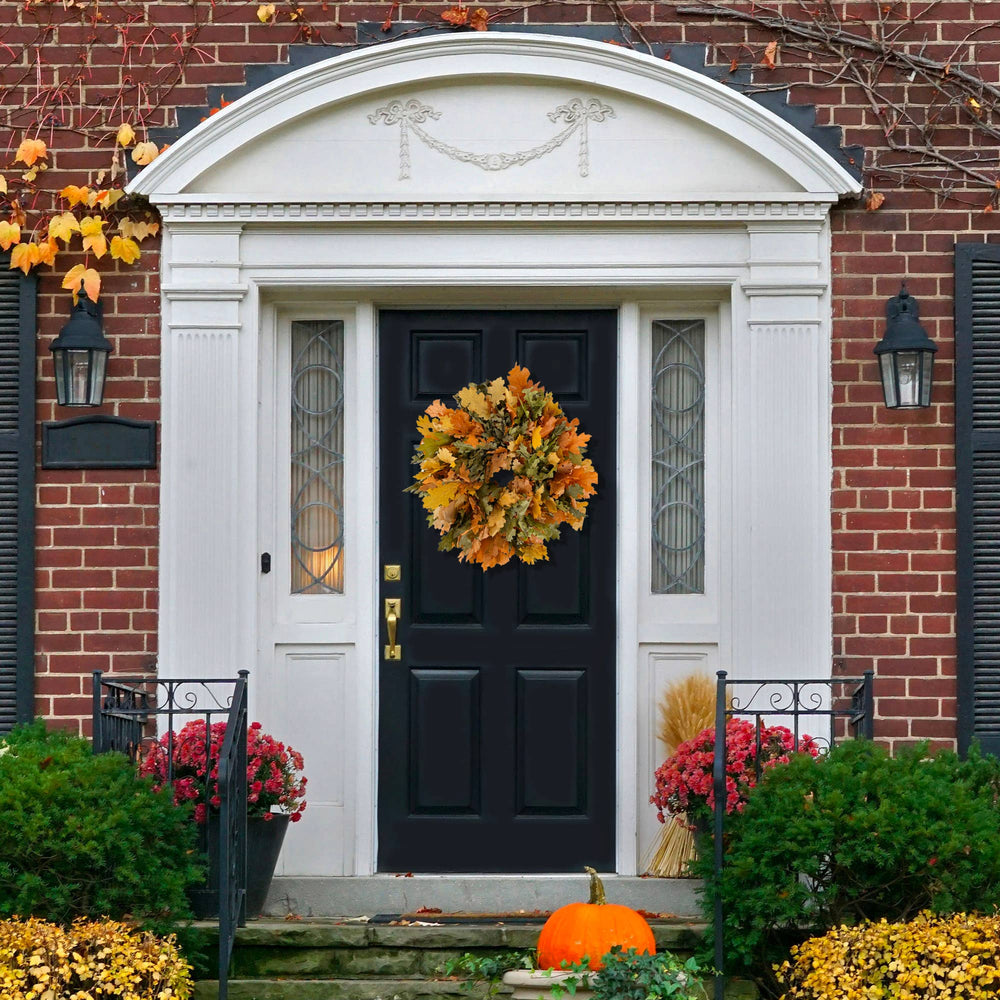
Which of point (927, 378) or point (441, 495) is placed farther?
point (441, 495)

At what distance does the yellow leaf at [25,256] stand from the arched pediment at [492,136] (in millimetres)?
487

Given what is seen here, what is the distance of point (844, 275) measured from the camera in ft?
20.3

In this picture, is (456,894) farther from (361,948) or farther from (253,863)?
(253,863)

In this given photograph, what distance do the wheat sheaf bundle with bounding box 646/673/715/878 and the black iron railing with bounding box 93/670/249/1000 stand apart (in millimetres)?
1697

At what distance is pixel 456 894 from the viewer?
6.09 m

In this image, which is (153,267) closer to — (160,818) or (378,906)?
(160,818)

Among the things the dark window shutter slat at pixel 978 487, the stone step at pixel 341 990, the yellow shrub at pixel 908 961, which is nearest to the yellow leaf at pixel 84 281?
the stone step at pixel 341 990

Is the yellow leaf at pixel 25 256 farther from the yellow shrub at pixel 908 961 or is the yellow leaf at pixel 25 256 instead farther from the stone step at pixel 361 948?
the yellow shrub at pixel 908 961

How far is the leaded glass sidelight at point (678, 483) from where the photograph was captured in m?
6.41

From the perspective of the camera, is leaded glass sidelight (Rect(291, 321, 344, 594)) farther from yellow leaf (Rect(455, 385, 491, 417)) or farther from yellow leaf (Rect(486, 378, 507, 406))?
yellow leaf (Rect(486, 378, 507, 406))

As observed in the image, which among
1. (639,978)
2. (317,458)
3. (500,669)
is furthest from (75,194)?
(639,978)

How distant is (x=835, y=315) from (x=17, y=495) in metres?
3.35

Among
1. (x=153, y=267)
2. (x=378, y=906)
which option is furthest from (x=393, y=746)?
(x=153, y=267)

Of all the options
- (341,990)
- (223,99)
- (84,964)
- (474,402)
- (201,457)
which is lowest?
(341,990)
